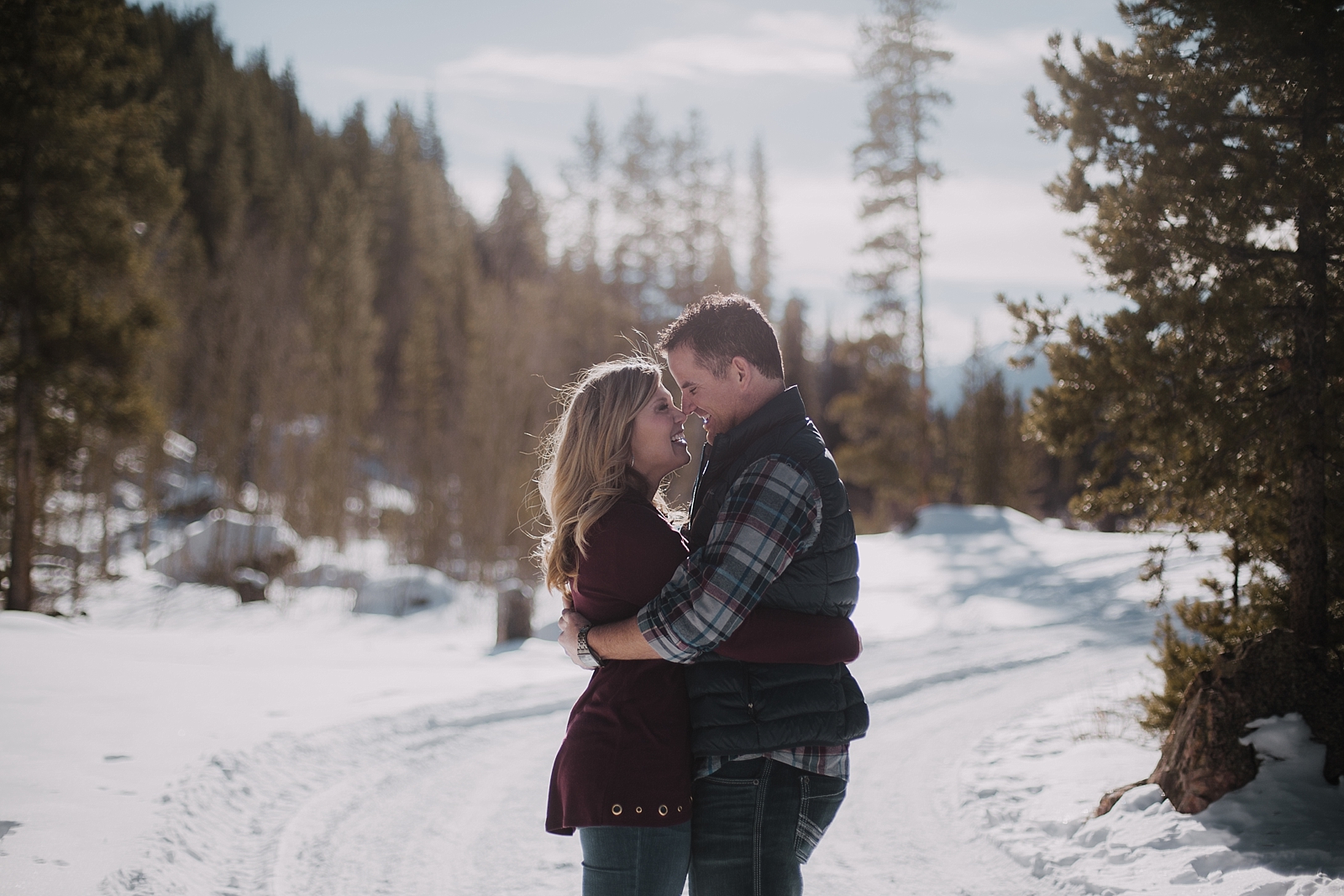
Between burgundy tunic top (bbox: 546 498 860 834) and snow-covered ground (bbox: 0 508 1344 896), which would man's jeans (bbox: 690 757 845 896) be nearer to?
burgundy tunic top (bbox: 546 498 860 834)

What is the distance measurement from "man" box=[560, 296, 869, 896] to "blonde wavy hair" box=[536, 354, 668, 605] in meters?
0.18

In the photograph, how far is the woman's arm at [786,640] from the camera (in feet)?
7.59

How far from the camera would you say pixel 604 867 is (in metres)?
2.28

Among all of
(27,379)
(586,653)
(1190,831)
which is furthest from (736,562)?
(27,379)

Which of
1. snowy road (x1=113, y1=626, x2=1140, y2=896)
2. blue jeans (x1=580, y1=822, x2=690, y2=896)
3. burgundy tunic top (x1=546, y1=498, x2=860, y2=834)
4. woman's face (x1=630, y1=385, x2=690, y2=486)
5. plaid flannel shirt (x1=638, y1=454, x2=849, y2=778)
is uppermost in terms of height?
woman's face (x1=630, y1=385, x2=690, y2=486)

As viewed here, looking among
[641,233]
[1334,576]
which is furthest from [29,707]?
[641,233]

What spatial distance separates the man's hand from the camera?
2.47m

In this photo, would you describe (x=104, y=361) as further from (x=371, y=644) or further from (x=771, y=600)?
(x=771, y=600)

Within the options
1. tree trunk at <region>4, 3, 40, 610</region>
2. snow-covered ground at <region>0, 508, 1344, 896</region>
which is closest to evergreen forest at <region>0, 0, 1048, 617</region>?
tree trunk at <region>4, 3, 40, 610</region>

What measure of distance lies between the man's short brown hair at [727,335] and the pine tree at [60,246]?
13619 mm

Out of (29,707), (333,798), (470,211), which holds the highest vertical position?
(470,211)

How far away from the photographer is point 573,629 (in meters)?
2.47

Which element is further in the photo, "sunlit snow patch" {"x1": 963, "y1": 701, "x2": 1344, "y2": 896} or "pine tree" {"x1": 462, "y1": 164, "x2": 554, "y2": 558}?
"pine tree" {"x1": 462, "y1": 164, "x2": 554, "y2": 558}

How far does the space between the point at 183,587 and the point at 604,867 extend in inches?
712
